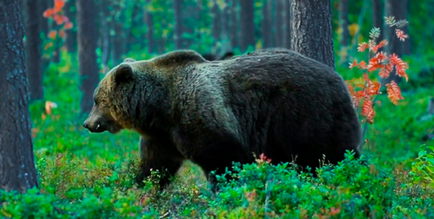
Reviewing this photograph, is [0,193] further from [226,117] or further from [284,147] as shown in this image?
[284,147]

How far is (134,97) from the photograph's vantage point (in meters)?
7.21

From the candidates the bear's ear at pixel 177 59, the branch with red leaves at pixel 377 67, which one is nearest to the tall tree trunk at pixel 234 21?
the branch with red leaves at pixel 377 67

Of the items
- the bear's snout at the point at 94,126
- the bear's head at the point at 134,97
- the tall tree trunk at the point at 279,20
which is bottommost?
the tall tree trunk at the point at 279,20

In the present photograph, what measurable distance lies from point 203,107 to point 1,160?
7.68ft

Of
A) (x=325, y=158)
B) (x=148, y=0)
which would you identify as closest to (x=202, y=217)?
(x=325, y=158)

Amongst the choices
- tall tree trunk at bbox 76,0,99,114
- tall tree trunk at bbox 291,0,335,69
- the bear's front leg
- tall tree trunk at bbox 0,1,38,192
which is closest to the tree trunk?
tall tree trunk at bbox 76,0,99,114

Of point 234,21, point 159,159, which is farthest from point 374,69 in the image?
point 234,21

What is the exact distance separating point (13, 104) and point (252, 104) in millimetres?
2914

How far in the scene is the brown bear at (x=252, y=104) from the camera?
7.09 metres

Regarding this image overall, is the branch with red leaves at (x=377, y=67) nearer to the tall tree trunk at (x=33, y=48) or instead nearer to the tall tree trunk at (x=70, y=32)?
the tall tree trunk at (x=33, y=48)

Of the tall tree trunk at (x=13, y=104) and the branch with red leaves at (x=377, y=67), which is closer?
the tall tree trunk at (x=13, y=104)

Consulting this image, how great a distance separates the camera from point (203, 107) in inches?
268

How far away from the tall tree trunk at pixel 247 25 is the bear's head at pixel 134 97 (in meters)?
19.6

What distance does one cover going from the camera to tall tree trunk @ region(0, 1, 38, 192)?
5512 mm
